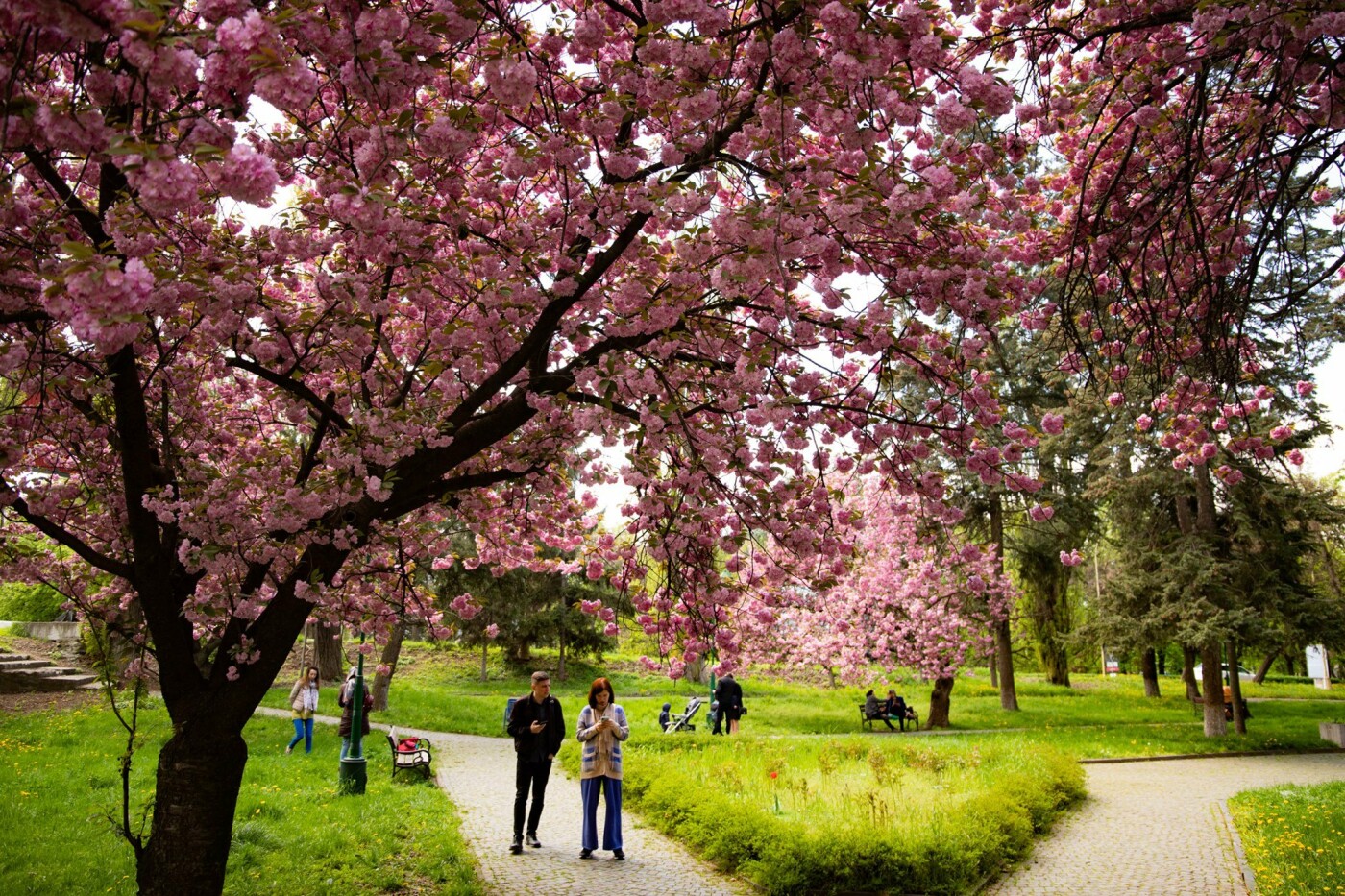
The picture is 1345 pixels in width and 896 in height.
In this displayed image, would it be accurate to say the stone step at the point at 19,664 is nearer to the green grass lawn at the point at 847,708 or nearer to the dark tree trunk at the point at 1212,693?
the green grass lawn at the point at 847,708

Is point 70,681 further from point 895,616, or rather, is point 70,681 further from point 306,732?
point 895,616

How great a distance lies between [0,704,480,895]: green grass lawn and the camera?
19.7 feet

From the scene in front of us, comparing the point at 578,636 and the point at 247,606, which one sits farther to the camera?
the point at 578,636

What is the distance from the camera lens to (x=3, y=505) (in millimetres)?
4516

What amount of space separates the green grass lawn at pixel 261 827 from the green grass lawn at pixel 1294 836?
20.3ft

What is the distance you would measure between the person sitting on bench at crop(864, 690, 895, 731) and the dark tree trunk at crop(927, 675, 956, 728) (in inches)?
44.1

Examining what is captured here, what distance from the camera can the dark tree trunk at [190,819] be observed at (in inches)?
172

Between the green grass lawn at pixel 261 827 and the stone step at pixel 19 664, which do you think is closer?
the green grass lawn at pixel 261 827

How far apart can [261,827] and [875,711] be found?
1331 centimetres

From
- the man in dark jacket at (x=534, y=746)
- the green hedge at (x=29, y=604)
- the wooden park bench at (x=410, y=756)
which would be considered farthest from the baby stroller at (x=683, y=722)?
the green hedge at (x=29, y=604)

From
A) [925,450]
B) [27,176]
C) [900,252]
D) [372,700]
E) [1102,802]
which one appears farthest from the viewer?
[372,700]

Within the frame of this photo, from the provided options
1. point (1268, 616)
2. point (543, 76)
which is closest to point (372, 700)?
point (543, 76)

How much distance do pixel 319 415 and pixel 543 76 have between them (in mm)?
2986

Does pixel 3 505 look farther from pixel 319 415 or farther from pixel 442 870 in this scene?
pixel 442 870
